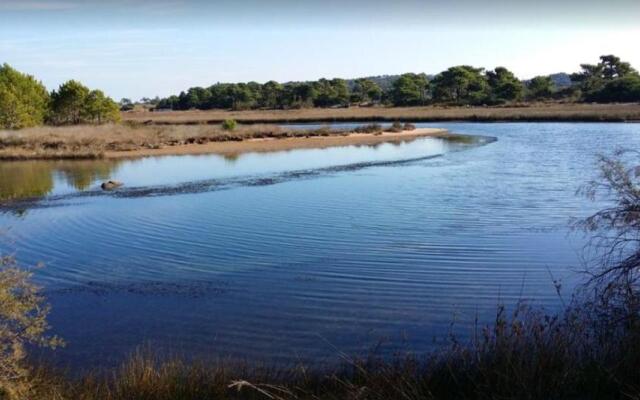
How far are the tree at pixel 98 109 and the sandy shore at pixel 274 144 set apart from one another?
23.9m

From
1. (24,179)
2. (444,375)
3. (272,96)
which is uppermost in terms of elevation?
(272,96)

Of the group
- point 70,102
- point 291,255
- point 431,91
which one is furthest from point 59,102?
point 431,91

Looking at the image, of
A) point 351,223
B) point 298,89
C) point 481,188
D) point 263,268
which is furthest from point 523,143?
point 298,89

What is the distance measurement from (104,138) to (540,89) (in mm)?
82177

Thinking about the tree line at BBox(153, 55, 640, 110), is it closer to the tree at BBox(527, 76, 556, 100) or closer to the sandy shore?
the tree at BBox(527, 76, 556, 100)

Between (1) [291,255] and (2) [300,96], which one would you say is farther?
(2) [300,96]

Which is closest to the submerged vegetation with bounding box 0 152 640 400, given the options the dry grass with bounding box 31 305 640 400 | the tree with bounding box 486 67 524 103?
the dry grass with bounding box 31 305 640 400

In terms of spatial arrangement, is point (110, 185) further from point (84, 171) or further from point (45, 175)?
point (84, 171)

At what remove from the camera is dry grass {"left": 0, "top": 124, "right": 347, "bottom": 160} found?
3859cm

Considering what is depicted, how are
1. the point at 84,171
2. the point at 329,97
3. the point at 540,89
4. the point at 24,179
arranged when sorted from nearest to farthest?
the point at 24,179
the point at 84,171
the point at 540,89
the point at 329,97

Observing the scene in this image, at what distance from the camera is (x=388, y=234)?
1396cm

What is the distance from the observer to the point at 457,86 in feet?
357

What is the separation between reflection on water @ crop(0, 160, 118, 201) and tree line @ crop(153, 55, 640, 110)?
7553 cm

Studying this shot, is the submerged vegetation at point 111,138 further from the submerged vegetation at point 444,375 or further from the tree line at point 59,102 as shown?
the submerged vegetation at point 444,375
